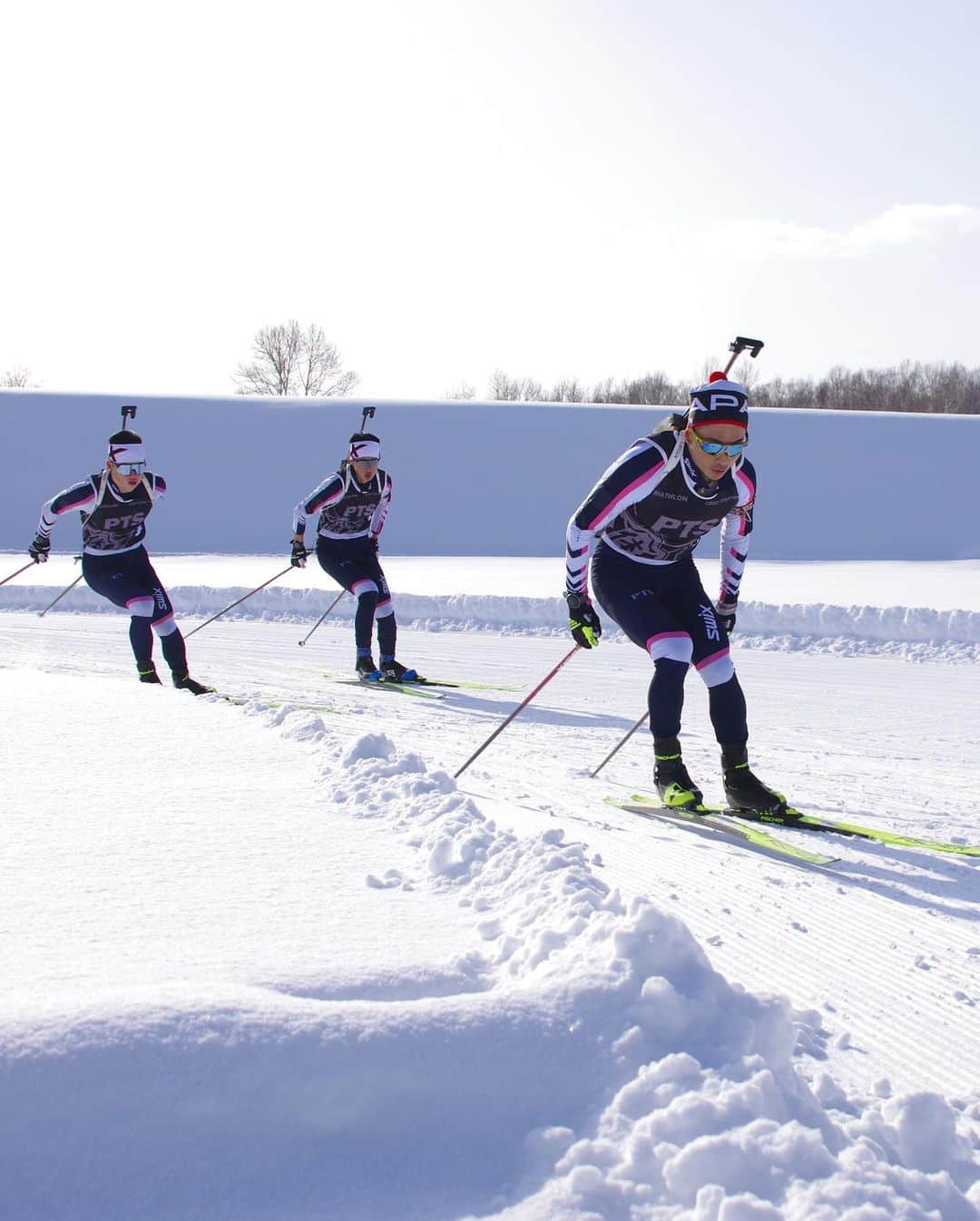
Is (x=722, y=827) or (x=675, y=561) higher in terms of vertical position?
(x=675, y=561)

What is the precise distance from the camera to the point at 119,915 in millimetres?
2648

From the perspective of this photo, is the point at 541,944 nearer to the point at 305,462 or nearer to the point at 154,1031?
the point at 154,1031

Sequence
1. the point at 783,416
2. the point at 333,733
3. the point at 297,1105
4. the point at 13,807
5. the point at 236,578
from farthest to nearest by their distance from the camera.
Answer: the point at 783,416
the point at 236,578
the point at 333,733
the point at 13,807
the point at 297,1105

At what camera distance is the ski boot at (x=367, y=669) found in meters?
8.89

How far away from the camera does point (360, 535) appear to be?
937cm

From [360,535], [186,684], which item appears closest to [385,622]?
[360,535]

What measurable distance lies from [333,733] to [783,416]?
25.8 m

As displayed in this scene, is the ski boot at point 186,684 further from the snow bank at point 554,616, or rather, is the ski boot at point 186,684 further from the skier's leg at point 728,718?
the snow bank at point 554,616

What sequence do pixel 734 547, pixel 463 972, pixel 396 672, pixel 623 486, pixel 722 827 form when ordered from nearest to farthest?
1. pixel 463 972
2. pixel 722 827
3. pixel 623 486
4. pixel 734 547
5. pixel 396 672

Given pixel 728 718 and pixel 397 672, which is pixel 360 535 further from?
pixel 728 718

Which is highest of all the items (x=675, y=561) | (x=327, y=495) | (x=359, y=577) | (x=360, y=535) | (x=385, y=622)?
(x=327, y=495)

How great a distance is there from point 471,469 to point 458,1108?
2475 cm

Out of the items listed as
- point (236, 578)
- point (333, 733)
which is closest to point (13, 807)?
point (333, 733)

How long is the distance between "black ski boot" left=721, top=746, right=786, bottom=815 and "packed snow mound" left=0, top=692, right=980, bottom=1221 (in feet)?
7.77
